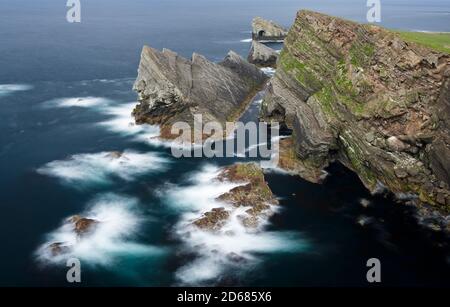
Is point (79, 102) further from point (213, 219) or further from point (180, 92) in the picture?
point (213, 219)

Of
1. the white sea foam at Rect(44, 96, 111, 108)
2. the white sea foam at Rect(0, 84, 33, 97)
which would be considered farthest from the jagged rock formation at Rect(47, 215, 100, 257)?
the white sea foam at Rect(0, 84, 33, 97)

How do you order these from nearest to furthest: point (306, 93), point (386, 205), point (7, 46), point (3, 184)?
point (386, 205), point (3, 184), point (306, 93), point (7, 46)

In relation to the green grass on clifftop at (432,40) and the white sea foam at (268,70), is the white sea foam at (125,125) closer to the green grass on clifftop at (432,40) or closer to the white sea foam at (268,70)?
the white sea foam at (268,70)

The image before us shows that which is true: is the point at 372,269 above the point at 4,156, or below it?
below

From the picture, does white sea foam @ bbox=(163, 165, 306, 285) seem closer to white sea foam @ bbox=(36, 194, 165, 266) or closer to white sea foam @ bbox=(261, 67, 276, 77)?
white sea foam @ bbox=(36, 194, 165, 266)

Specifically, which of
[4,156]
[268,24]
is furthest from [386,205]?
[268,24]

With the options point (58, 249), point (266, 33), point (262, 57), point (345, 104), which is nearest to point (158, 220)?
point (58, 249)

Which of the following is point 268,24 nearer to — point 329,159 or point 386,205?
point 329,159
